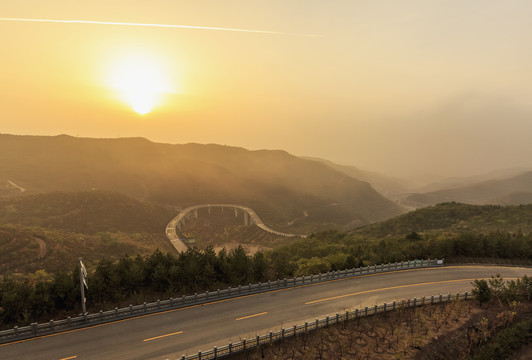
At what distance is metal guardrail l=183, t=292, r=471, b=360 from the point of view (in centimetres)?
1686

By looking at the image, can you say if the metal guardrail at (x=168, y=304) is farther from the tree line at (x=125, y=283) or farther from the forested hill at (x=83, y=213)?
the forested hill at (x=83, y=213)

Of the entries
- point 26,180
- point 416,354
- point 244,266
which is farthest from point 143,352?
point 26,180

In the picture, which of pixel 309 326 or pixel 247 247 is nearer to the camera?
pixel 309 326

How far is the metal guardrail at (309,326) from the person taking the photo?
1686cm

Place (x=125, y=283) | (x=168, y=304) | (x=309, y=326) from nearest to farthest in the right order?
(x=309, y=326), (x=168, y=304), (x=125, y=283)

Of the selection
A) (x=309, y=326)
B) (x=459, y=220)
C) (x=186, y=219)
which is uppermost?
(x=186, y=219)

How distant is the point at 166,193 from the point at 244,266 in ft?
563

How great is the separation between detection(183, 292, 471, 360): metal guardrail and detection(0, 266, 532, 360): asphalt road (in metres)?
1.34

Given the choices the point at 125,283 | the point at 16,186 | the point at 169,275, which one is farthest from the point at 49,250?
the point at 16,186

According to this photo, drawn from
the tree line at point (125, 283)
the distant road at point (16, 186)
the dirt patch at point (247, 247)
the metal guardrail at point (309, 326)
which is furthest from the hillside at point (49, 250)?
the distant road at point (16, 186)

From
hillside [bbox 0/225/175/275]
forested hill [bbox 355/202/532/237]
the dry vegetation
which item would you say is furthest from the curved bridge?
the dry vegetation

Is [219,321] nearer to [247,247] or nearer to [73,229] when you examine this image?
[247,247]

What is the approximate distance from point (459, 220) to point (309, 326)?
87.2m

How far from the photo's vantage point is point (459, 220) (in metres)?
83.9
